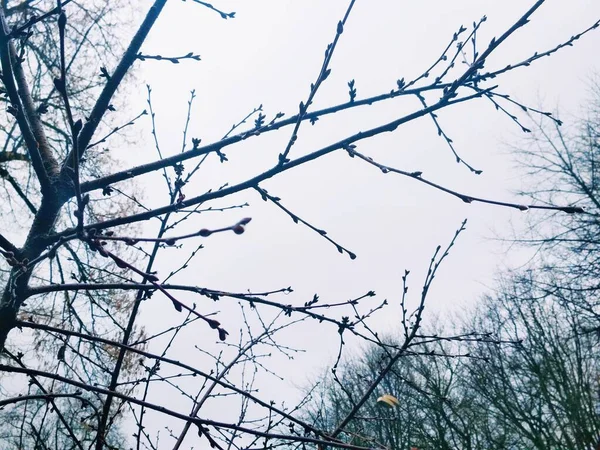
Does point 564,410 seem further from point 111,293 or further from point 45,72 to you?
point 45,72

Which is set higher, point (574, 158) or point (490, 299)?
point (574, 158)

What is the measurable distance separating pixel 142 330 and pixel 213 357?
74 cm

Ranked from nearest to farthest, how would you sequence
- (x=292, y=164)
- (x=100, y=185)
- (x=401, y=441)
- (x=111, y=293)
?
1. (x=292, y=164)
2. (x=100, y=185)
3. (x=111, y=293)
4. (x=401, y=441)

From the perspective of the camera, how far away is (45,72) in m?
6.37

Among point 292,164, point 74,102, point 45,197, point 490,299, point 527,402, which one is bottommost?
point 292,164

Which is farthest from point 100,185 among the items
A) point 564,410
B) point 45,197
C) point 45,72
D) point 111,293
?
point 564,410

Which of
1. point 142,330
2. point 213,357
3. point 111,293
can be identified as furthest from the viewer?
point 111,293

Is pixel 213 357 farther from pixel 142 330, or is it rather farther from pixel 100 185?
pixel 100 185

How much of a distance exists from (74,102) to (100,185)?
202 inches

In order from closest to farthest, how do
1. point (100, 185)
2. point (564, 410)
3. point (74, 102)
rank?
point (100, 185)
point (74, 102)
point (564, 410)

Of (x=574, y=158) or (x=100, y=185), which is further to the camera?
(x=574, y=158)

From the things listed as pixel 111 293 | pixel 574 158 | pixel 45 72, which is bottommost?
pixel 111 293

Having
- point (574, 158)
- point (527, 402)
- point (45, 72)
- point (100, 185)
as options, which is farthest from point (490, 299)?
point (100, 185)

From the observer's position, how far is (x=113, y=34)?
19.9 ft
